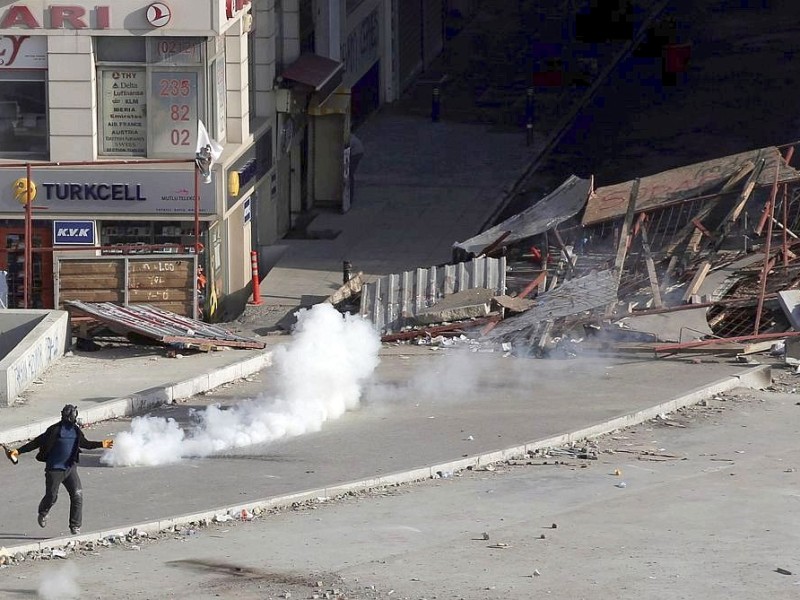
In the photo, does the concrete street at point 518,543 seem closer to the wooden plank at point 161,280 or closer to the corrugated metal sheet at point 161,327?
the corrugated metal sheet at point 161,327

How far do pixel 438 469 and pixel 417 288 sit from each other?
7.43m

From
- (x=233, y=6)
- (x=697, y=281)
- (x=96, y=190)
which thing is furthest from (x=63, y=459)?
(x=233, y=6)

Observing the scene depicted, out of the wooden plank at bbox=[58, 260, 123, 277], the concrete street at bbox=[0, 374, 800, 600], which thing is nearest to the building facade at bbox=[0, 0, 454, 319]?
the wooden plank at bbox=[58, 260, 123, 277]

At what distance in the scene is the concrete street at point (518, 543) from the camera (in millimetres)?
14789

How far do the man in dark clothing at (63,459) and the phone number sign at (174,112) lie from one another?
1147 centimetres

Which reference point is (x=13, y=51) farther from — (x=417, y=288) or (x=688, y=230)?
(x=688, y=230)

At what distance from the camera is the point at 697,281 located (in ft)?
82.5

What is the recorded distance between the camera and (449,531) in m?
16.7

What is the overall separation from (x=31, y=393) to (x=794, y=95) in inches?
1042

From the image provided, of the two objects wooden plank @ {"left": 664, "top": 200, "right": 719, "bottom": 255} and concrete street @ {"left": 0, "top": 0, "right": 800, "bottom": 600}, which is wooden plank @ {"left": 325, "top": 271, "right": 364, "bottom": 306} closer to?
concrete street @ {"left": 0, "top": 0, "right": 800, "bottom": 600}

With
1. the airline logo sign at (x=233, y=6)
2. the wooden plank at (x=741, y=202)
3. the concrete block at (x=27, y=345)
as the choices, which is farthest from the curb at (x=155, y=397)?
the wooden plank at (x=741, y=202)

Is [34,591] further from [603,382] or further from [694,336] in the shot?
[694,336]

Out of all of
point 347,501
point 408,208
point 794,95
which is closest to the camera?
point 347,501

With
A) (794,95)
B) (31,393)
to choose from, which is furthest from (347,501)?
(794,95)
